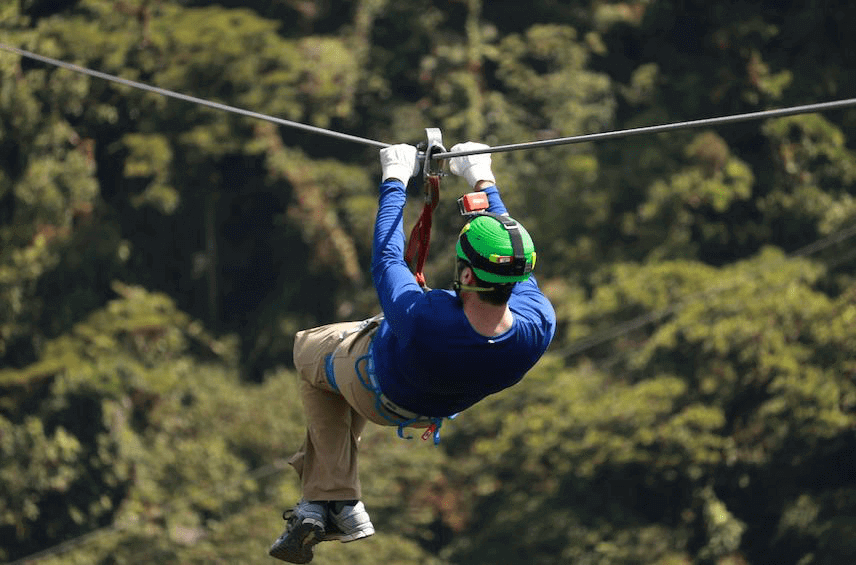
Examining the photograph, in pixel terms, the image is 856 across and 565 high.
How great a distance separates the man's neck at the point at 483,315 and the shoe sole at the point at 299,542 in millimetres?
854

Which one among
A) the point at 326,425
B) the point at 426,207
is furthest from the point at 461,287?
the point at 326,425

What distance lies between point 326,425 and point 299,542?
12.1 inches

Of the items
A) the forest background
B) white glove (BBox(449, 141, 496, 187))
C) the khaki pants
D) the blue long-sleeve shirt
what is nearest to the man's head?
the blue long-sleeve shirt

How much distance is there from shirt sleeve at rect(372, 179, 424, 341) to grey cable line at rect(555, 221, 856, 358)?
1085 centimetres

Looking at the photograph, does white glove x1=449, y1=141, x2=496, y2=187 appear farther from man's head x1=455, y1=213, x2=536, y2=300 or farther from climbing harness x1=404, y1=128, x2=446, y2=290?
man's head x1=455, y1=213, x2=536, y2=300

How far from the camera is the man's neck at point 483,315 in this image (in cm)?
401

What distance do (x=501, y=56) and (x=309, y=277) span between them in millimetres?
3045

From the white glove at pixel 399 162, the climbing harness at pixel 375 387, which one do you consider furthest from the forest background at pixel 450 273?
the white glove at pixel 399 162

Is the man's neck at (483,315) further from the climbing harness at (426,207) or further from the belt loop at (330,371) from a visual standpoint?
the belt loop at (330,371)

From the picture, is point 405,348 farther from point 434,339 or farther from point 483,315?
point 483,315

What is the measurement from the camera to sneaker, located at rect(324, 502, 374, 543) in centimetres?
463

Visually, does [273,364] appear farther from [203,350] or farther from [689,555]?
[689,555]

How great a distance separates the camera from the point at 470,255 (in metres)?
3.96

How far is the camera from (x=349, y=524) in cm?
463
